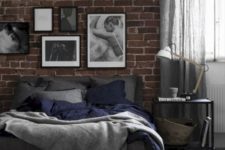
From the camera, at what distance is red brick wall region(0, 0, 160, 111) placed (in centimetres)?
514

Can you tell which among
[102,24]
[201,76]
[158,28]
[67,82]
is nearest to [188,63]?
[201,76]

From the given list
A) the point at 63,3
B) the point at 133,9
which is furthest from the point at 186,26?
the point at 63,3

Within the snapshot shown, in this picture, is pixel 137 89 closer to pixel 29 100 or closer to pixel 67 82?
pixel 67 82

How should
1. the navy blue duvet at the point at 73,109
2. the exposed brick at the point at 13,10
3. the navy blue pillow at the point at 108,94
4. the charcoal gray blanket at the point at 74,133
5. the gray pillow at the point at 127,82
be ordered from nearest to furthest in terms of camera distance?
the charcoal gray blanket at the point at 74,133, the navy blue duvet at the point at 73,109, the navy blue pillow at the point at 108,94, the gray pillow at the point at 127,82, the exposed brick at the point at 13,10

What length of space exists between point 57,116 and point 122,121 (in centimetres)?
68

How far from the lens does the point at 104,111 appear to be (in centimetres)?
392

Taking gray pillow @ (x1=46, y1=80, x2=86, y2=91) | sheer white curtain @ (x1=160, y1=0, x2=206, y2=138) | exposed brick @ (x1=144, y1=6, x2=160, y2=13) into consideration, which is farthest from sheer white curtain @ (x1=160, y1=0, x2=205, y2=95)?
gray pillow @ (x1=46, y1=80, x2=86, y2=91)

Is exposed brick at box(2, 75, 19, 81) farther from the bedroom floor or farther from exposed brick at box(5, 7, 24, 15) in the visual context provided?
the bedroom floor

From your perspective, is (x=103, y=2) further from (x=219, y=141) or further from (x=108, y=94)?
(x=219, y=141)

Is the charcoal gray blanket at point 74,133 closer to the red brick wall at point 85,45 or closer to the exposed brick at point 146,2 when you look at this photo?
the red brick wall at point 85,45

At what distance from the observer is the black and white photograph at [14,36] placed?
5156 millimetres

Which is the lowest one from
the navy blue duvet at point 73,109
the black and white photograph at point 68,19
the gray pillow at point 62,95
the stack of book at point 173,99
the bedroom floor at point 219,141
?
the bedroom floor at point 219,141

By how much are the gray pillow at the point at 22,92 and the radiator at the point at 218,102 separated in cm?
210

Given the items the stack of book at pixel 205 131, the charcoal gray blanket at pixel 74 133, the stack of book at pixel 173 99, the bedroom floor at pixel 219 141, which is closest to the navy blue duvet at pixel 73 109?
the charcoal gray blanket at pixel 74 133
